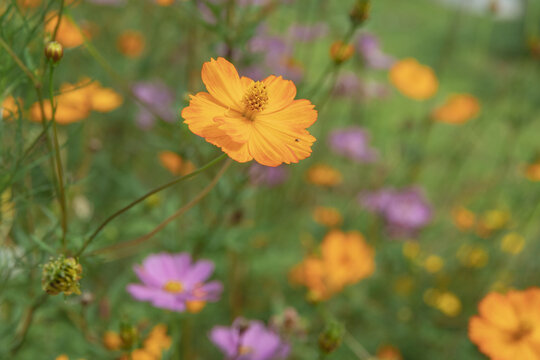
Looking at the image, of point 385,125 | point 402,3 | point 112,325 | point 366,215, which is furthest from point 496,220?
point 402,3

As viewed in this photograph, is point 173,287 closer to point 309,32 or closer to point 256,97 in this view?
point 256,97

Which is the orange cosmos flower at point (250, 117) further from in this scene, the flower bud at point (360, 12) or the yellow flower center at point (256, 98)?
the flower bud at point (360, 12)

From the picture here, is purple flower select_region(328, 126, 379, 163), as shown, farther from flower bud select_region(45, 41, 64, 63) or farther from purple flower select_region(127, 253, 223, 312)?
flower bud select_region(45, 41, 64, 63)

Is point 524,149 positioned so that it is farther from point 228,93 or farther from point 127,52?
point 228,93

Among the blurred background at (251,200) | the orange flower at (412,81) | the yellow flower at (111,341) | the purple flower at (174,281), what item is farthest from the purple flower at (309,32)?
the yellow flower at (111,341)

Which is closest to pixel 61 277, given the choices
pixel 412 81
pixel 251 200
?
pixel 251 200

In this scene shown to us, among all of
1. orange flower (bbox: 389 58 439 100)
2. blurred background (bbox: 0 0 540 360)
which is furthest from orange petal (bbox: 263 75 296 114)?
orange flower (bbox: 389 58 439 100)
